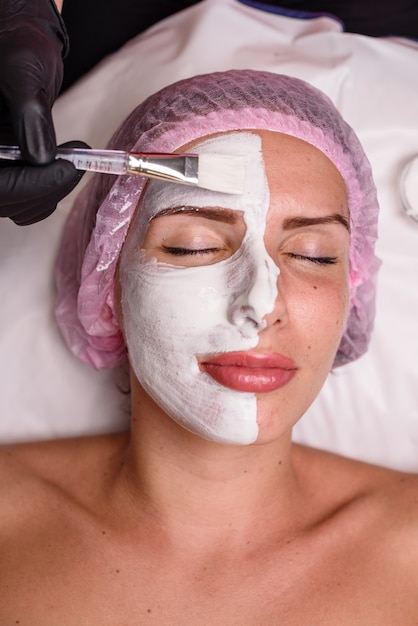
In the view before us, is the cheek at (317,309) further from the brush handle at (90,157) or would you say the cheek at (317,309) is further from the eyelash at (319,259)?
the brush handle at (90,157)

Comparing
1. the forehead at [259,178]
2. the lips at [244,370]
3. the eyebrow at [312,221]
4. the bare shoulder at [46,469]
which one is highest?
the forehead at [259,178]

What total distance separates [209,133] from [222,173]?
15 centimetres

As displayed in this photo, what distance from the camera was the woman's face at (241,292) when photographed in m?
1.47

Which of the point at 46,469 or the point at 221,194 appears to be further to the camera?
the point at 46,469

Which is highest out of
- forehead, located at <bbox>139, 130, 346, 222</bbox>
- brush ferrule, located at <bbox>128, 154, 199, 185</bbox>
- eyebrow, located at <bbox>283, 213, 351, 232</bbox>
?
brush ferrule, located at <bbox>128, 154, 199, 185</bbox>

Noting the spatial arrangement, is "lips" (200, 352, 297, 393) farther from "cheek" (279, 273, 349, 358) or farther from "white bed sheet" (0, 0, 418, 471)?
"white bed sheet" (0, 0, 418, 471)

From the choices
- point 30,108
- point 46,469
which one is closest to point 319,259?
point 30,108

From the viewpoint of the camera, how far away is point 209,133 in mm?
1604

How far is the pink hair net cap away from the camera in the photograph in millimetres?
1620

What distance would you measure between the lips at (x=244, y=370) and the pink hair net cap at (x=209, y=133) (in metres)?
0.35

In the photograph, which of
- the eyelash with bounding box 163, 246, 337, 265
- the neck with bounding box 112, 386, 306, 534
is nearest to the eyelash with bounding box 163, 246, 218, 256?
the eyelash with bounding box 163, 246, 337, 265

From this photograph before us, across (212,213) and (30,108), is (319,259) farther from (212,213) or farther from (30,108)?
(30,108)

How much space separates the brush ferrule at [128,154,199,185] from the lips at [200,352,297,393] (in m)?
0.31

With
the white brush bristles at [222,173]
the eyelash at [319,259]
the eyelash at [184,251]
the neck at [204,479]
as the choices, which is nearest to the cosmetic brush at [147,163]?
A: the white brush bristles at [222,173]
